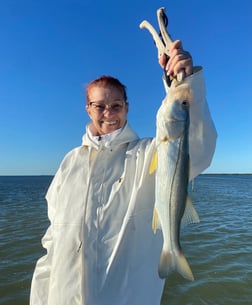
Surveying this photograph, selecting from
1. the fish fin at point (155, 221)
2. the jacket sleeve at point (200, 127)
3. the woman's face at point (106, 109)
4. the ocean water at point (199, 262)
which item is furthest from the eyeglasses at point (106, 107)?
the ocean water at point (199, 262)

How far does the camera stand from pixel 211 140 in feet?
7.84

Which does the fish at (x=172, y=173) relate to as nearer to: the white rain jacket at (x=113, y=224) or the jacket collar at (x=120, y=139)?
the white rain jacket at (x=113, y=224)

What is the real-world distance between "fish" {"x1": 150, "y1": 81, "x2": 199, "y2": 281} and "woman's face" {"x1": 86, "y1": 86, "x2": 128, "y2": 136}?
0.65 meters

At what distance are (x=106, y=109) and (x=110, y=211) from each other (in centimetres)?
90

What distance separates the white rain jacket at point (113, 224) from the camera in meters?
2.40

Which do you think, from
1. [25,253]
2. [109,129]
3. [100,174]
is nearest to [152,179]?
[100,174]

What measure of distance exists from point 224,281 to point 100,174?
612 centimetres

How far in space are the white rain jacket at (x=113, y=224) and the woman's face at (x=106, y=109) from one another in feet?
0.50

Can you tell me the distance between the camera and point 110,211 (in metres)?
2.53

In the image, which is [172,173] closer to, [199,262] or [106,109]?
[106,109]

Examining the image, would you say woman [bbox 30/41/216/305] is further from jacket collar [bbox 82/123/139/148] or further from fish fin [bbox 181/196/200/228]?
fish fin [bbox 181/196/200/228]

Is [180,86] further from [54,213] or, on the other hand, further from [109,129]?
[54,213]

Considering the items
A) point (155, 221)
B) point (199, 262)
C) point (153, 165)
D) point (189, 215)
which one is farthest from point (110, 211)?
point (199, 262)

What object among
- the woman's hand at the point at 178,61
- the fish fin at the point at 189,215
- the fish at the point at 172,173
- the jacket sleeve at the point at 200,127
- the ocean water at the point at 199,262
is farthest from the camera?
the ocean water at the point at 199,262
